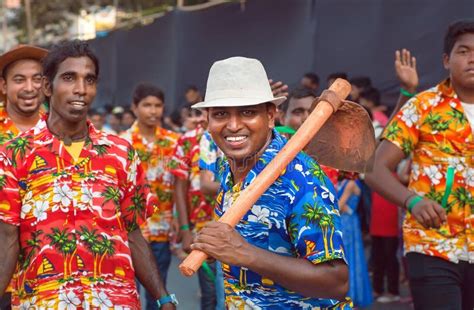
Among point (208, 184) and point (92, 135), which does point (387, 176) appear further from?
point (208, 184)

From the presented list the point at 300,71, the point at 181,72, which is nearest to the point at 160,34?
the point at 181,72

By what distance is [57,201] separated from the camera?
3.53 metres

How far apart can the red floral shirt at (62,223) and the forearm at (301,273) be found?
1.11 meters

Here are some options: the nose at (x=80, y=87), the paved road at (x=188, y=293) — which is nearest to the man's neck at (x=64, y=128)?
the nose at (x=80, y=87)

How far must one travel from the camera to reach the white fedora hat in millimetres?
2928

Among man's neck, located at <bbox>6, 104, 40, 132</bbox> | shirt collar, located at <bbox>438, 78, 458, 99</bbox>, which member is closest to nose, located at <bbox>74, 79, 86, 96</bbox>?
man's neck, located at <bbox>6, 104, 40, 132</bbox>

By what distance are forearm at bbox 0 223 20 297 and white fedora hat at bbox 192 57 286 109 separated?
1.12 m

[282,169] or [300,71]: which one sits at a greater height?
[300,71]

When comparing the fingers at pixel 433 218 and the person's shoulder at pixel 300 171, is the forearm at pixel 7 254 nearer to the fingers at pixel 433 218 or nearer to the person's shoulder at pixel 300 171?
the person's shoulder at pixel 300 171

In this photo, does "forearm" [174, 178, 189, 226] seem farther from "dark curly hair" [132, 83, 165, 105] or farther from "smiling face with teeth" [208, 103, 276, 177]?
"smiling face with teeth" [208, 103, 276, 177]

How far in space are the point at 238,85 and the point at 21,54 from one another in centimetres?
227

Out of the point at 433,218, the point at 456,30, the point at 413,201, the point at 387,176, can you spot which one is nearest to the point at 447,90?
the point at 456,30

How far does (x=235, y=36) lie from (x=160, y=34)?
2798 mm

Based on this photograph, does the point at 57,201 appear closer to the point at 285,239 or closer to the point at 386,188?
the point at 285,239
